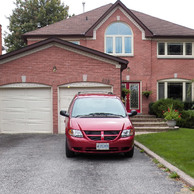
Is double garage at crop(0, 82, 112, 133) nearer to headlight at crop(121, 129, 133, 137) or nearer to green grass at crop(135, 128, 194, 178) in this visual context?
green grass at crop(135, 128, 194, 178)

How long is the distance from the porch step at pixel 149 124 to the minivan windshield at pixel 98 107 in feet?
20.9

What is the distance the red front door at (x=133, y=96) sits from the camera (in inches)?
794

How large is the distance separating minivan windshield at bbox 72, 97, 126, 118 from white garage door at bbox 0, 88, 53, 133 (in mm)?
6127

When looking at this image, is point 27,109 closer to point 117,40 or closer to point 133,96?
point 133,96

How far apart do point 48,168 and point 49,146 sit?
3.67 meters

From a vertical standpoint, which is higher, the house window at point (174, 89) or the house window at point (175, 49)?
the house window at point (175, 49)

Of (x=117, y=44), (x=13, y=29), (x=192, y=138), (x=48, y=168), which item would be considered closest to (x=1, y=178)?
(x=48, y=168)

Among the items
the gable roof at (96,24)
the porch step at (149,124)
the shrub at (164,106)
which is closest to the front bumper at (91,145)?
the porch step at (149,124)

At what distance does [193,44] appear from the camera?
20906mm

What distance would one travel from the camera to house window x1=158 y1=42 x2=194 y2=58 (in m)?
20.7

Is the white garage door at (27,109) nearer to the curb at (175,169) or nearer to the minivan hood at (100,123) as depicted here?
the minivan hood at (100,123)

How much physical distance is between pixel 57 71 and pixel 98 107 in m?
6.47

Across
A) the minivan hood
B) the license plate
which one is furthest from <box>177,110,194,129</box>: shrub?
the license plate

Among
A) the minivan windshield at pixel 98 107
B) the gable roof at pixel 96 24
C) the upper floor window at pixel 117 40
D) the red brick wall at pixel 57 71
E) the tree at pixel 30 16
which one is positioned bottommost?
the minivan windshield at pixel 98 107
